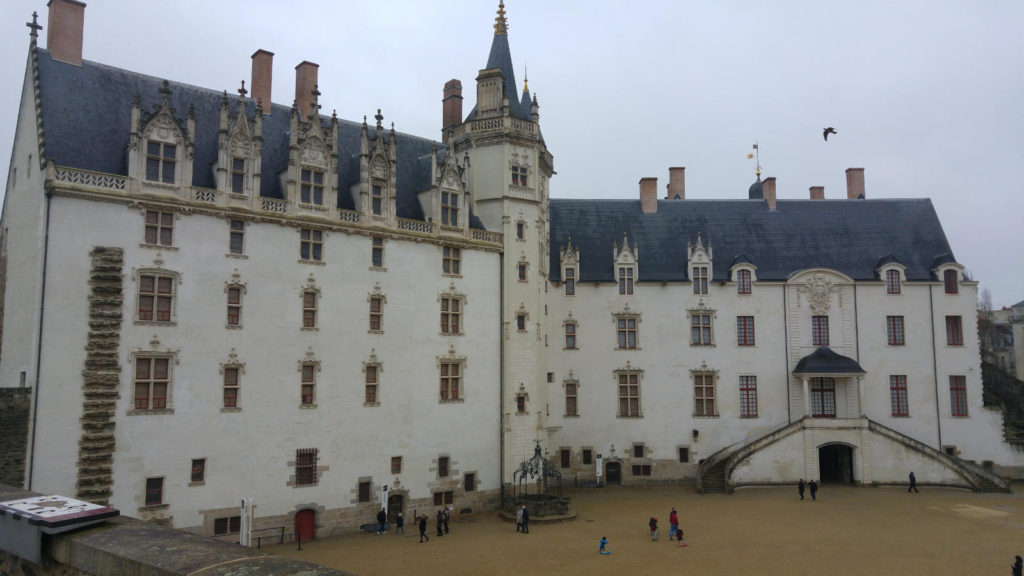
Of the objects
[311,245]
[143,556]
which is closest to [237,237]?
[311,245]

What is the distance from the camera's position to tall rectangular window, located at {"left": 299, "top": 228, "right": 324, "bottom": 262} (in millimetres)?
28984

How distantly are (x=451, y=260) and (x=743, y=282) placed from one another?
59.9ft

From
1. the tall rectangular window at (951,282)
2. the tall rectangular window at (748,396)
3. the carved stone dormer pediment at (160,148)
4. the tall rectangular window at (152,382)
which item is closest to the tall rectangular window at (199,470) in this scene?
the tall rectangular window at (152,382)

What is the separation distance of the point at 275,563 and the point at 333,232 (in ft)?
79.0

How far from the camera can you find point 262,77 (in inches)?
1267

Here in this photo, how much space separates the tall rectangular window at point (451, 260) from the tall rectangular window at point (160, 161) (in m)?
11.9

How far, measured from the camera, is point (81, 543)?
7.89m

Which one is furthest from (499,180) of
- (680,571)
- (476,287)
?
(680,571)

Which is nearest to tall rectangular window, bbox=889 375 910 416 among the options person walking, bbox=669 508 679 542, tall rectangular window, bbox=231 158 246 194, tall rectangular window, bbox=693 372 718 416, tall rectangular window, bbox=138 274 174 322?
tall rectangular window, bbox=693 372 718 416

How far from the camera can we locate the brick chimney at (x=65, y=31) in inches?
1056

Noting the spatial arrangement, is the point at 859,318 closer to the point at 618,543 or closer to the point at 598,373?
the point at 598,373

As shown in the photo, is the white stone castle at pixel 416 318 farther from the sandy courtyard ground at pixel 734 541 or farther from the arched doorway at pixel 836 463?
the sandy courtyard ground at pixel 734 541

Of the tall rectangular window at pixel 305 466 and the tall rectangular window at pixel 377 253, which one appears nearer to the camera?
the tall rectangular window at pixel 305 466

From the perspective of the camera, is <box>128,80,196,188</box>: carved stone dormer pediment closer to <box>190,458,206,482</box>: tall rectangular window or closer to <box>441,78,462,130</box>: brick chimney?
<box>190,458,206,482</box>: tall rectangular window
